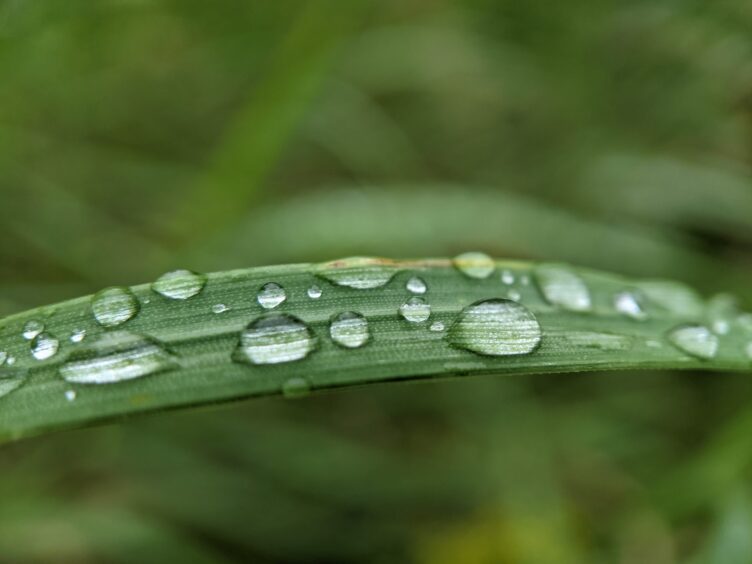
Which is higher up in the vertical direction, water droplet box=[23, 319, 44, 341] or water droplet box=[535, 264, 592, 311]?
water droplet box=[535, 264, 592, 311]

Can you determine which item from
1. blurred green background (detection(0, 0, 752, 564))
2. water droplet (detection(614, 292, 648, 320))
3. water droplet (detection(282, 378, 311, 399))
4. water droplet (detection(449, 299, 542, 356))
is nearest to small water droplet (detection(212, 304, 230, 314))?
water droplet (detection(282, 378, 311, 399))

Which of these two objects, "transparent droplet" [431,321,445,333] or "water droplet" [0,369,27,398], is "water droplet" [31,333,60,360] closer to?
"water droplet" [0,369,27,398]

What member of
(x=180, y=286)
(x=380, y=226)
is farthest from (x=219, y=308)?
(x=380, y=226)

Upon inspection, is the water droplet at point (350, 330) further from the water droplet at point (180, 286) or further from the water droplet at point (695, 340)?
the water droplet at point (695, 340)

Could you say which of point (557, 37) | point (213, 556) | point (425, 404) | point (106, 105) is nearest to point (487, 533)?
point (425, 404)

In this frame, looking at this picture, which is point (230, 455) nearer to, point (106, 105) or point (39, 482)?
point (39, 482)
